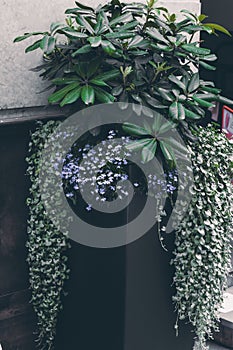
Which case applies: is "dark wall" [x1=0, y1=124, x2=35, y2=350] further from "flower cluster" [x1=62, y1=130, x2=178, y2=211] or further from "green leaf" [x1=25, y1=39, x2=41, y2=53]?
"green leaf" [x1=25, y1=39, x2=41, y2=53]

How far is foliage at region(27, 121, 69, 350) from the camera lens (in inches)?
157

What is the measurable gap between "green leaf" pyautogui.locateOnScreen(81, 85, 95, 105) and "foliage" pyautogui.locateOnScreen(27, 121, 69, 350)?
383 mm

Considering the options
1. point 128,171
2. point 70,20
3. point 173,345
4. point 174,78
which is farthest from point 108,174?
point 173,345

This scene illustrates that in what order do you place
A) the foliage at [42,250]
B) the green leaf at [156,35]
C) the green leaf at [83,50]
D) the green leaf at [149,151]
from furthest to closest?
the foliage at [42,250] < the green leaf at [156,35] < the green leaf at [83,50] < the green leaf at [149,151]

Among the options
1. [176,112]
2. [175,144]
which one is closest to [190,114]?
[176,112]

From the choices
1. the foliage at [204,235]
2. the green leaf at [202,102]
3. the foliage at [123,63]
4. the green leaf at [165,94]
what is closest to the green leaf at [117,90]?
the foliage at [123,63]

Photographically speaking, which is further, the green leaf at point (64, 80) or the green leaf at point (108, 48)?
the green leaf at point (64, 80)

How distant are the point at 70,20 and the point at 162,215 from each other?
1224mm

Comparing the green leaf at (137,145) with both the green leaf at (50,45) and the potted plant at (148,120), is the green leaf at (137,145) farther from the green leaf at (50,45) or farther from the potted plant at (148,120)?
the green leaf at (50,45)

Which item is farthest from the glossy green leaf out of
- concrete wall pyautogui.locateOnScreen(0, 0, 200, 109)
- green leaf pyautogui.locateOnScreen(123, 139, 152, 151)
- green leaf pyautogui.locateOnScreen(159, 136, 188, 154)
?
concrete wall pyautogui.locateOnScreen(0, 0, 200, 109)

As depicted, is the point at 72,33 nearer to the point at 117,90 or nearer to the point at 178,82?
the point at 117,90

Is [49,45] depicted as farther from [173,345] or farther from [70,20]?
[173,345]

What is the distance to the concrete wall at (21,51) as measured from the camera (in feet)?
12.7

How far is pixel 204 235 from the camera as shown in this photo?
4039 mm
